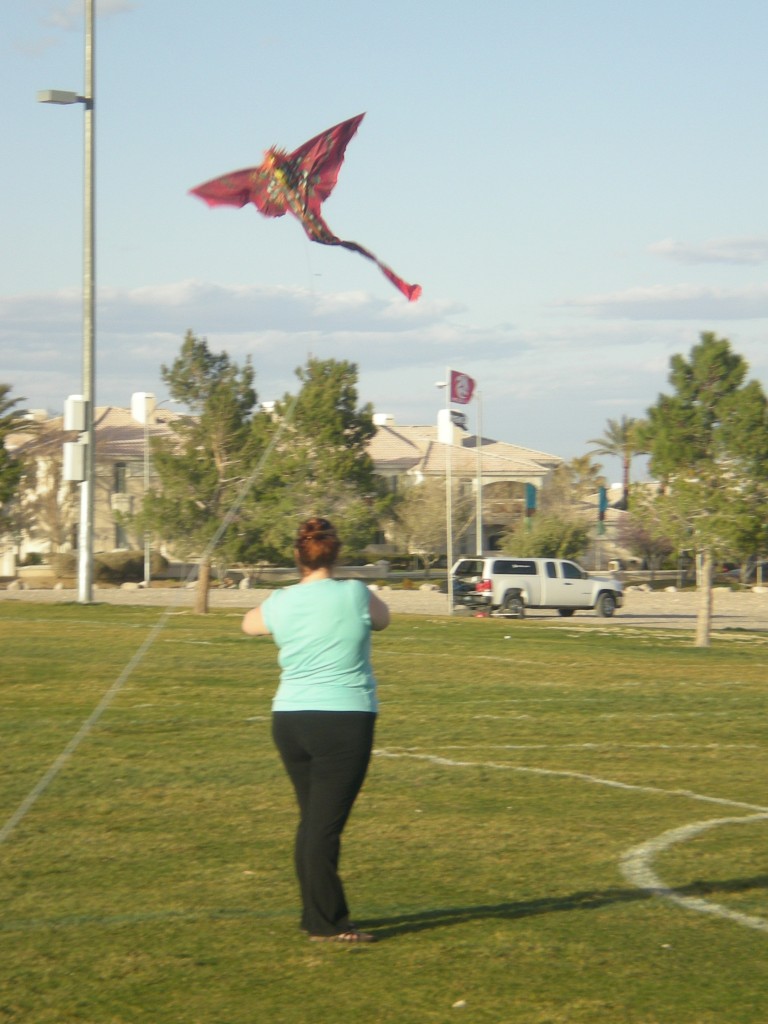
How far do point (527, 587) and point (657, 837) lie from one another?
36.0m

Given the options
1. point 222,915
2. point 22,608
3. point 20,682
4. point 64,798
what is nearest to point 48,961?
point 222,915

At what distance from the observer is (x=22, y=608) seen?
2677 cm

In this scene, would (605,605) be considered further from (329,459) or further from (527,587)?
(329,459)

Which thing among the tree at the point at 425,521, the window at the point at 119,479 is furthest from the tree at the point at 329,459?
the window at the point at 119,479

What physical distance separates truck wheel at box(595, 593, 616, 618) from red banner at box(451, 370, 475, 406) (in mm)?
11371

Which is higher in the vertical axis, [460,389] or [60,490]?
[460,389]

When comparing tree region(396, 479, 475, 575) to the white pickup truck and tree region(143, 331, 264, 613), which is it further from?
tree region(143, 331, 264, 613)

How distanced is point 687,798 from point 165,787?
3.58 metres

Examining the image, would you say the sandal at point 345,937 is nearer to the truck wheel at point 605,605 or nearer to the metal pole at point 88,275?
the metal pole at point 88,275

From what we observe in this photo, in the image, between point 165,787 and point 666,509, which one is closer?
point 165,787

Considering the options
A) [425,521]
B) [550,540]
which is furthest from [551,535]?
[425,521]

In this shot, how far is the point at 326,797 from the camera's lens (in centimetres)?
629

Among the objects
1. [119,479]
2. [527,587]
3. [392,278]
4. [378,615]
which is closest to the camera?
[378,615]

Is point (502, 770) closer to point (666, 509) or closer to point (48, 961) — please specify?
point (48, 961)
